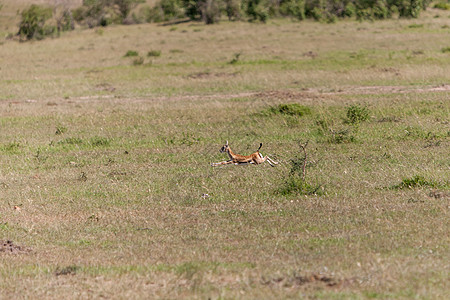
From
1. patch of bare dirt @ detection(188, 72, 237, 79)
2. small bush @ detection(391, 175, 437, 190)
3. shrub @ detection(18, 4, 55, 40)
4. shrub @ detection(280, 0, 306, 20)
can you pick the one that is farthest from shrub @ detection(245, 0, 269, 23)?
small bush @ detection(391, 175, 437, 190)

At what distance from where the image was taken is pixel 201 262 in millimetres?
5754

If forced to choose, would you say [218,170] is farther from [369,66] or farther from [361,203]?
[369,66]

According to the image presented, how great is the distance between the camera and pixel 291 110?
13953 millimetres

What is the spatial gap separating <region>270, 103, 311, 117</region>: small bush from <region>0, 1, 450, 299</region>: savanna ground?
0.21ft

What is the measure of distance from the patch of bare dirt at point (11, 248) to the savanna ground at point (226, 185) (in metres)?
0.03

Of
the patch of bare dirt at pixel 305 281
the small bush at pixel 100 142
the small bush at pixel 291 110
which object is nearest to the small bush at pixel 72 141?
the small bush at pixel 100 142

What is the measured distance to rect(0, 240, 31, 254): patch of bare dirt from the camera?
21.2 ft

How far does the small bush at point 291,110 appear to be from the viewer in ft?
45.8

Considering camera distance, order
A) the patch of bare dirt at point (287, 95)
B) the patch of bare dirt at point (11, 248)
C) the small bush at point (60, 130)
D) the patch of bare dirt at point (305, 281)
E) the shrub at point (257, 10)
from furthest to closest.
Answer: the shrub at point (257, 10) < the patch of bare dirt at point (287, 95) < the small bush at point (60, 130) < the patch of bare dirt at point (11, 248) < the patch of bare dirt at point (305, 281)

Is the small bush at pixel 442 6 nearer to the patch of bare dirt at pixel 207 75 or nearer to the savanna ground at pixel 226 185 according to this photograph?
the savanna ground at pixel 226 185

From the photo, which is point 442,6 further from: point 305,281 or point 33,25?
point 305,281

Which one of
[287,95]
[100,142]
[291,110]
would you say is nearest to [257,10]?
[287,95]

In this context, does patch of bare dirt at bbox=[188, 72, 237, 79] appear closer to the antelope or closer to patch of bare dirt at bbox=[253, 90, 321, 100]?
patch of bare dirt at bbox=[253, 90, 321, 100]

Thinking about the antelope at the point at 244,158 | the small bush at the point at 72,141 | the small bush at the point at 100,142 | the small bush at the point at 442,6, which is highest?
the antelope at the point at 244,158
